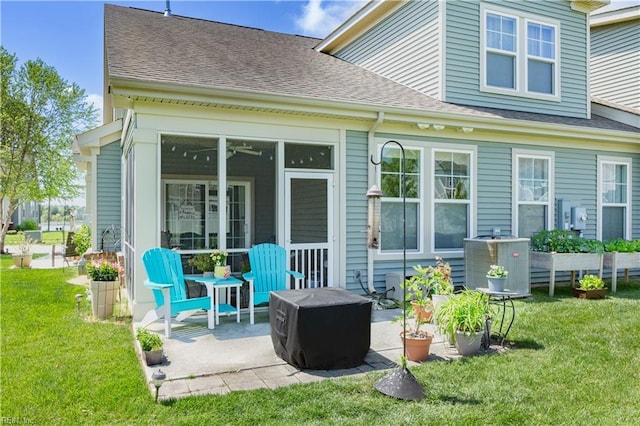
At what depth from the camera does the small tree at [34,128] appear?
623 inches

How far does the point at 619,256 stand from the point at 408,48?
17.8ft

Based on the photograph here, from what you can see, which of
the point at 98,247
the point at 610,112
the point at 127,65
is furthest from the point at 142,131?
the point at 610,112

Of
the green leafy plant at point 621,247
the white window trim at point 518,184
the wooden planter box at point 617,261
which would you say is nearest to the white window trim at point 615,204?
the green leafy plant at point 621,247

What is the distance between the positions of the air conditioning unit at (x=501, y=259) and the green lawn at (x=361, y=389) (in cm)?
155

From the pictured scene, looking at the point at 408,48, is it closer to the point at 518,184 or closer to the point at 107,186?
the point at 518,184

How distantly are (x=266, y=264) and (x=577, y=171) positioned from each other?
6463mm

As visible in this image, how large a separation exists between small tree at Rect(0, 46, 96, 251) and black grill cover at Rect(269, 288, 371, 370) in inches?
619

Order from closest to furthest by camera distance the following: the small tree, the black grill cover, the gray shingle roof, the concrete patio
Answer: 1. the concrete patio
2. the black grill cover
3. the gray shingle roof
4. the small tree

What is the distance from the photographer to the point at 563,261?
7445mm

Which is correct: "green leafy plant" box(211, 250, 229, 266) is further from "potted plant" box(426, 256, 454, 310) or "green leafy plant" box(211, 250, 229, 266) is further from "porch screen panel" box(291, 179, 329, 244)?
"potted plant" box(426, 256, 454, 310)

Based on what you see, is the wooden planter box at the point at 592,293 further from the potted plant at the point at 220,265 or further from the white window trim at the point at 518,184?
the potted plant at the point at 220,265

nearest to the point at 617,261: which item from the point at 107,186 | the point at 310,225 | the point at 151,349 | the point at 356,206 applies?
the point at 356,206

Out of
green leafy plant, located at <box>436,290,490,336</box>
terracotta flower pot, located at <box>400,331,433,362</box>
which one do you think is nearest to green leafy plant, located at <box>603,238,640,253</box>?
green leafy plant, located at <box>436,290,490,336</box>

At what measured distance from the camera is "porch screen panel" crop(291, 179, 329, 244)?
662 centimetres
